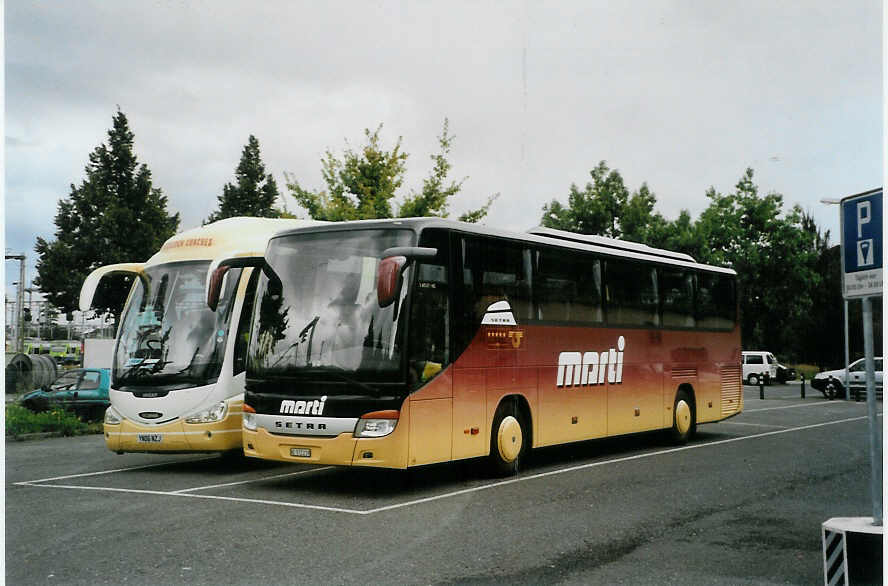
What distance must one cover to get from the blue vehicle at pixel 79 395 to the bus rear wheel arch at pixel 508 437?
1327 centimetres

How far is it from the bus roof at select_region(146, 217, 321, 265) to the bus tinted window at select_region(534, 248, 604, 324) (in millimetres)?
3368

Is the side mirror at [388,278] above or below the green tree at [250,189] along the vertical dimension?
below

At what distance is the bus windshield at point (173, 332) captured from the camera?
13.0 metres

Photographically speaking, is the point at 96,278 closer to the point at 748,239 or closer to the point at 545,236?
the point at 545,236

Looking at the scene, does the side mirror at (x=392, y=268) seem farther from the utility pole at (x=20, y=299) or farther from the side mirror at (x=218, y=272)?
the utility pole at (x=20, y=299)

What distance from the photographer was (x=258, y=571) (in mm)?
7297

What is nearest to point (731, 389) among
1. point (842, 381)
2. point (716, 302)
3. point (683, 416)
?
point (716, 302)

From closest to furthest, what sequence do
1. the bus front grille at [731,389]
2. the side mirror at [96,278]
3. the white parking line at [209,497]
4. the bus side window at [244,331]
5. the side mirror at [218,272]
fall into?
the white parking line at [209,497] → the side mirror at [218,272] → the bus side window at [244,331] → the side mirror at [96,278] → the bus front grille at [731,389]

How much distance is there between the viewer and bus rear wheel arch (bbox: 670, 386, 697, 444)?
17.8 metres

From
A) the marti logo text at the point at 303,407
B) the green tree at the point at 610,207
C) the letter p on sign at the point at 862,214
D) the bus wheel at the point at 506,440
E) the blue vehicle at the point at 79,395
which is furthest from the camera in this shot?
the green tree at the point at 610,207

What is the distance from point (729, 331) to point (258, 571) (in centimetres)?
1453

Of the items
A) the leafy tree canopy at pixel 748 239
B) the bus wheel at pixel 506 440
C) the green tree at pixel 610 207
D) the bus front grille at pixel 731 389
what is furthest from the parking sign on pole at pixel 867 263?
the green tree at pixel 610 207

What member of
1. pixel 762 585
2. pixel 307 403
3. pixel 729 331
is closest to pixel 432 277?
pixel 307 403

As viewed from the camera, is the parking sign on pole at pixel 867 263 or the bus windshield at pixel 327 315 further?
the bus windshield at pixel 327 315
